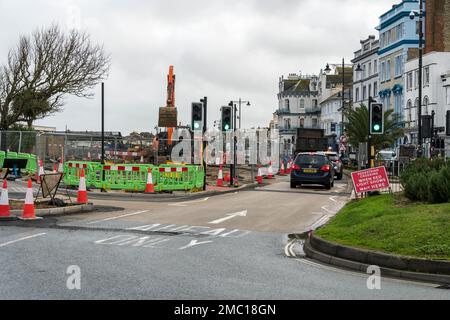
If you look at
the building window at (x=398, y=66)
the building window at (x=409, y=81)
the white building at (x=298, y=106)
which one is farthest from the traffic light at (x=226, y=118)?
the white building at (x=298, y=106)

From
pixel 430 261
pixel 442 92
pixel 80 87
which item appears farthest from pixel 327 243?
pixel 442 92

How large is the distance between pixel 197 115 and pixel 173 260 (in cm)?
1581

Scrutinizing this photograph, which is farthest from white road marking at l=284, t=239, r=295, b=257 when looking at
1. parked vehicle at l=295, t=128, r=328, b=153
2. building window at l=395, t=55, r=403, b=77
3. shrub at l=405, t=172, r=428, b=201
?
building window at l=395, t=55, r=403, b=77

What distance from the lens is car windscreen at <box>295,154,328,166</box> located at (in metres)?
28.5

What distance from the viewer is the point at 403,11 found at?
214ft

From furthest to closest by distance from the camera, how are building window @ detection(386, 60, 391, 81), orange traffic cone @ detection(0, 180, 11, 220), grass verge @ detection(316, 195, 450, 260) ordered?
building window @ detection(386, 60, 391, 81), orange traffic cone @ detection(0, 180, 11, 220), grass verge @ detection(316, 195, 450, 260)

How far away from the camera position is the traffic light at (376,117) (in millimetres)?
20625

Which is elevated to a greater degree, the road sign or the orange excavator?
the orange excavator

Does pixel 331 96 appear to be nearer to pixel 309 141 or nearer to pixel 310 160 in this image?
pixel 309 141

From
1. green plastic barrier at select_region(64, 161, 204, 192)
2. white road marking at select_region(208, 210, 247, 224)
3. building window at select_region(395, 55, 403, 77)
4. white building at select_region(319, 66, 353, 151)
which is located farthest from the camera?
white building at select_region(319, 66, 353, 151)

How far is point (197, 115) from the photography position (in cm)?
2525

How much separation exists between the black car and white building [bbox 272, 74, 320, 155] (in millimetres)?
91946

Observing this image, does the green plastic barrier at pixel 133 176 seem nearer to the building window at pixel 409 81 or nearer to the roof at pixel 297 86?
the building window at pixel 409 81

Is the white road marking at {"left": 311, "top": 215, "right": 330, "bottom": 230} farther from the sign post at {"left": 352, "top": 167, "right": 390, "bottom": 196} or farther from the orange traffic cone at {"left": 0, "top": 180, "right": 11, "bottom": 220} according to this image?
the orange traffic cone at {"left": 0, "top": 180, "right": 11, "bottom": 220}
